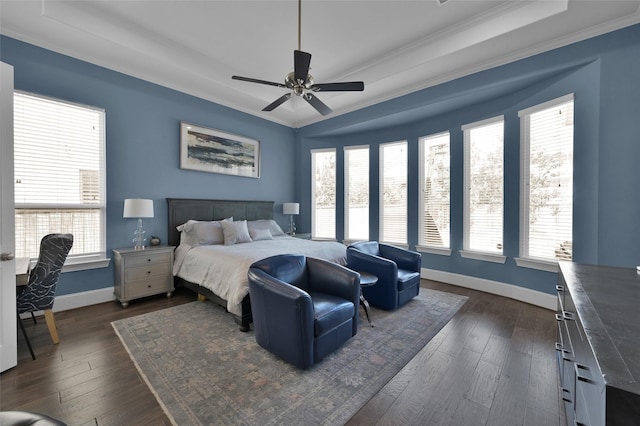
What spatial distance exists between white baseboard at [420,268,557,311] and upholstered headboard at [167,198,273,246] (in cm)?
353

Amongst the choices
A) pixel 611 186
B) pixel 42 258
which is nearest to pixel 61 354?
pixel 42 258

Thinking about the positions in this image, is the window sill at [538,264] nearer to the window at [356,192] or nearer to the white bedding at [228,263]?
the white bedding at [228,263]

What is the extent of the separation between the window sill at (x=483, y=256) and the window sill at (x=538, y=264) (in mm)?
220

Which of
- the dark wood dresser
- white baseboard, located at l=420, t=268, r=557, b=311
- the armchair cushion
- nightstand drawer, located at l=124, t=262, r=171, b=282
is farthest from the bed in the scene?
the dark wood dresser

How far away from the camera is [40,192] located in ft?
10.2

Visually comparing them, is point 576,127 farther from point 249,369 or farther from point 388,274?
point 249,369

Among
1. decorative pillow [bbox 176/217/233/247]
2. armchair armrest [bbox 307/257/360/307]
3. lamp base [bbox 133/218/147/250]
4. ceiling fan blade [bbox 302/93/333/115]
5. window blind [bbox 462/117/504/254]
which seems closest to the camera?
armchair armrest [bbox 307/257/360/307]

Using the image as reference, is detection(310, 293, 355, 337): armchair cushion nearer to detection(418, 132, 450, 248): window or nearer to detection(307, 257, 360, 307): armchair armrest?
detection(307, 257, 360, 307): armchair armrest

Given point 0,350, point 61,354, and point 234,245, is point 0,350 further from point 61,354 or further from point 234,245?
point 234,245

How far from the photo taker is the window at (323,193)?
19.8 ft

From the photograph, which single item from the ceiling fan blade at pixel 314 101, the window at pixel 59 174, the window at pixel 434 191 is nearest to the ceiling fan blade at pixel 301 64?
the ceiling fan blade at pixel 314 101

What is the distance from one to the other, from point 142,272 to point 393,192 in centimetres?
454

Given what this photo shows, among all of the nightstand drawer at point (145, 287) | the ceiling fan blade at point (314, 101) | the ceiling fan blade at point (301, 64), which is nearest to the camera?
the ceiling fan blade at point (301, 64)

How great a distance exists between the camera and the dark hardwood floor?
65.1 inches
